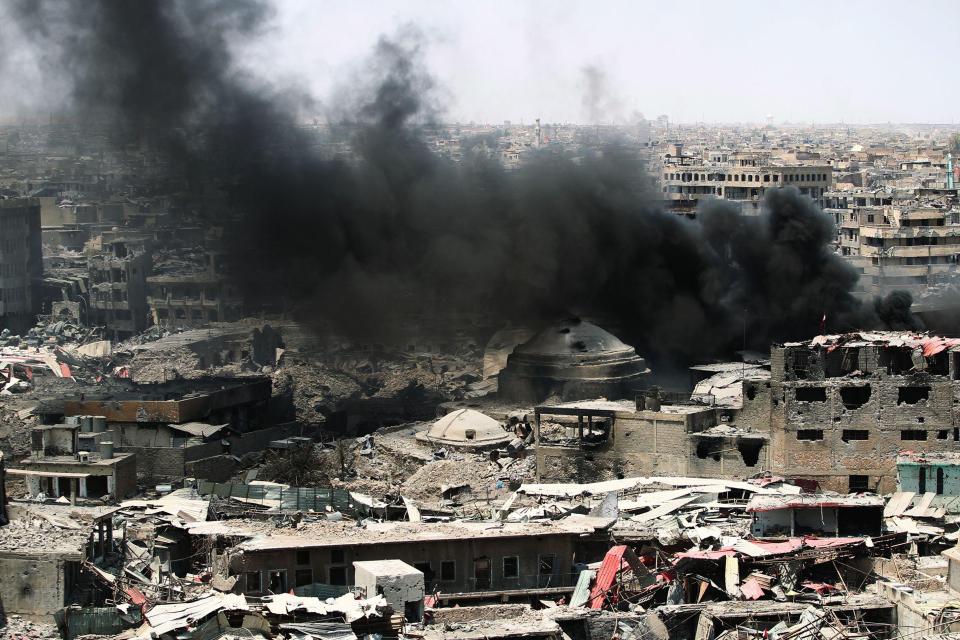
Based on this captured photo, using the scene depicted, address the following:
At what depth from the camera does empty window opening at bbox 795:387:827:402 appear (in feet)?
144

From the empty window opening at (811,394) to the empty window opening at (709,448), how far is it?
1982mm

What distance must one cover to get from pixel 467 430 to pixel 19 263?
38.6 m

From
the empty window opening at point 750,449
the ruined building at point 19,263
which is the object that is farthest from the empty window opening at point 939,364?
the ruined building at point 19,263

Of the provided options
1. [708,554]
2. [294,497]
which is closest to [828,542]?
[708,554]

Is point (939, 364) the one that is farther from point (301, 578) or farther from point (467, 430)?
point (301, 578)

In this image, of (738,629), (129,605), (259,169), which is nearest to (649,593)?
(738,629)

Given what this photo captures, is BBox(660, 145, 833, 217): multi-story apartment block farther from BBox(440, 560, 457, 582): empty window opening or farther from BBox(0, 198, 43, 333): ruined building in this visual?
BBox(440, 560, 457, 582): empty window opening

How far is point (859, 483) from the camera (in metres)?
43.3

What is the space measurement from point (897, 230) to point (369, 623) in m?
61.4

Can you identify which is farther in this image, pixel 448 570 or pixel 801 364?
pixel 801 364

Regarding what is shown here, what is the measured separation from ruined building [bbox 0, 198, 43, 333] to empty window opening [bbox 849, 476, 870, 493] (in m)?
45.9

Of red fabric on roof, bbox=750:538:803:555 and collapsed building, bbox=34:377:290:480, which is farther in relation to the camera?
collapsed building, bbox=34:377:290:480

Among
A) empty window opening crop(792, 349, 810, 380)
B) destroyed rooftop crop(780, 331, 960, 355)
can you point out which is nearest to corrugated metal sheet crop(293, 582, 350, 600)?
empty window opening crop(792, 349, 810, 380)

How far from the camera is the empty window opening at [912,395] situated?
142ft
